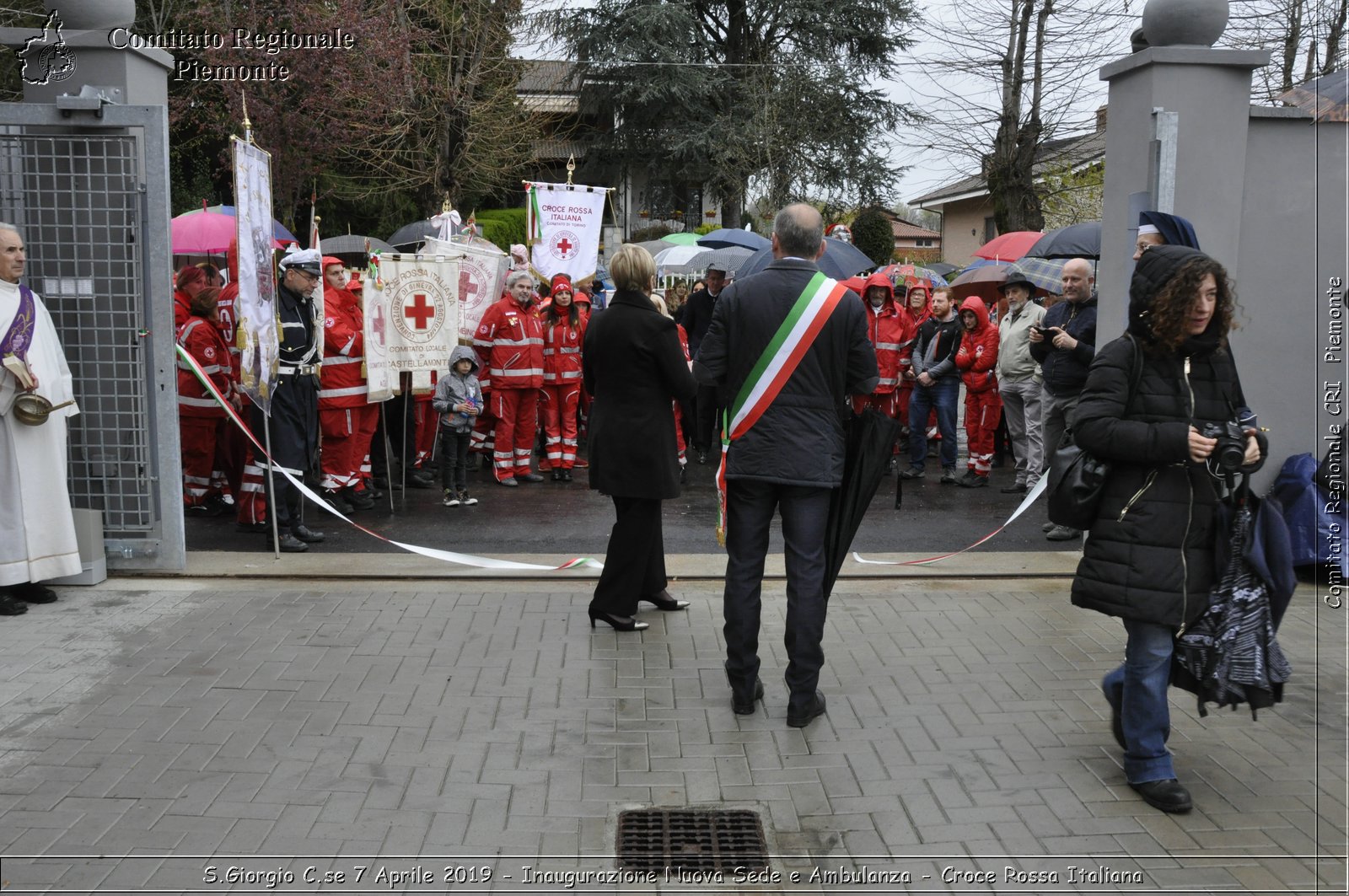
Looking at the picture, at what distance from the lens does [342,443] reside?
9.66 metres

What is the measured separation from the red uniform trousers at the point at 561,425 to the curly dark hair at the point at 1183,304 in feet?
25.6

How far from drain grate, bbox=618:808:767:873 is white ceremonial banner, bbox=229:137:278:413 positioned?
4.72m

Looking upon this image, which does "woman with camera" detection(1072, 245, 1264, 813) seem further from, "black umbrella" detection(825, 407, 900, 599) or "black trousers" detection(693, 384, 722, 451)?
"black trousers" detection(693, 384, 722, 451)

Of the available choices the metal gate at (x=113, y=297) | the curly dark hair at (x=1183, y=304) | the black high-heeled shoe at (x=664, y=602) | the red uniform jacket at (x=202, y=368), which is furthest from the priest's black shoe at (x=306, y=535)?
the curly dark hair at (x=1183, y=304)

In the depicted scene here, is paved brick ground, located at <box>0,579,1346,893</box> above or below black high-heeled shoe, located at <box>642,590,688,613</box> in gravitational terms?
below

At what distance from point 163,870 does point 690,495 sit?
7320 millimetres

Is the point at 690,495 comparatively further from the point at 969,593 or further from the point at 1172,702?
the point at 1172,702

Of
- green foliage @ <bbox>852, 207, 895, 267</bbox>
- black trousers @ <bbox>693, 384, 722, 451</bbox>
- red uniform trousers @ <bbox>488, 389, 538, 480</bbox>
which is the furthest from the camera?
green foliage @ <bbox>852, 207, 895, 267</bbox>

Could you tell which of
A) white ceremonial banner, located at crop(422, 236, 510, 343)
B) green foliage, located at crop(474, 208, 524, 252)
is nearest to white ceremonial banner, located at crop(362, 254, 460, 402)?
white ceremonial banner, located at crop(422, 236, 510, 343)

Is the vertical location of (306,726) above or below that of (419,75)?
below

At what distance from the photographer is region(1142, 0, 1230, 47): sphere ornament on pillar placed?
7.14m

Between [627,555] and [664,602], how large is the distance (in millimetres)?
559

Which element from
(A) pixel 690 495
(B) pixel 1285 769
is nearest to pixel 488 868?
(B) pixel 1285 769

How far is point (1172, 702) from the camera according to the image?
527 centimetres
